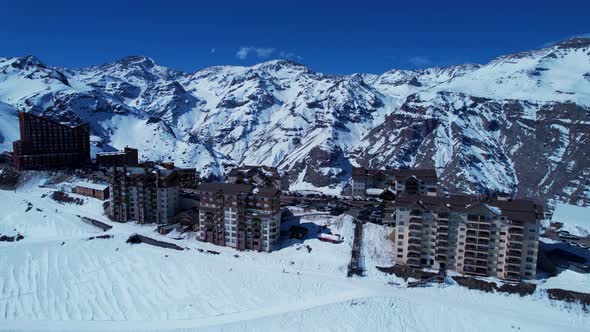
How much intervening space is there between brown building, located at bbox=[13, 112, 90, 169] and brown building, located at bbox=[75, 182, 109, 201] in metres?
26.7

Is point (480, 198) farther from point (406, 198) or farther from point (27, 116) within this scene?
point (27, 116)

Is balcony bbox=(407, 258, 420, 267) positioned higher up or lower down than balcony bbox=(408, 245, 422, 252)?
lower down

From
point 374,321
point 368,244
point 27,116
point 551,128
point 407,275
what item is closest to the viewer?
point 374,321

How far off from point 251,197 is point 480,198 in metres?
35.3

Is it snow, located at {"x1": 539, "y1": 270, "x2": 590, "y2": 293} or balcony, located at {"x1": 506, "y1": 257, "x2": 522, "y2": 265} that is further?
balcony, located at {"x1": 506, "y1": 257, "x2": 522, "y2": 265}

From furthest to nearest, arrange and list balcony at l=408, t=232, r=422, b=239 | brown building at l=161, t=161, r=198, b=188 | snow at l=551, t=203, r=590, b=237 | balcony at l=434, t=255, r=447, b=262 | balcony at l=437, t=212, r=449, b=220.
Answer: brown building at l=161, t=161, r=198, b=188 < snow at l=551, t=203, r=590, b=237 < balcony at l=408, t=232, r=422, b=239 < balcony at l=434, t=255, r=447, b=262 < balcony at l=437, t=212, r=449, b=220

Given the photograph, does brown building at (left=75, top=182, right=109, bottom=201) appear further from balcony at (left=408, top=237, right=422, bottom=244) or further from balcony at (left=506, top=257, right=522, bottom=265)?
balcony at (left=506, top=257, right=522, bottom=265)

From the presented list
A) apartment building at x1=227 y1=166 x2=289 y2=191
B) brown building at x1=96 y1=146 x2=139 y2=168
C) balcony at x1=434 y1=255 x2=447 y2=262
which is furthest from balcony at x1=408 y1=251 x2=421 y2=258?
brown building at x1=96 y1=146 x2=139 y2=168

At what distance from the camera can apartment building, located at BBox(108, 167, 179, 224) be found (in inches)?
3012

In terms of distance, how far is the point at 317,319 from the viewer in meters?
46.4

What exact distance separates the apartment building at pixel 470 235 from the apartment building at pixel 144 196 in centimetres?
4288

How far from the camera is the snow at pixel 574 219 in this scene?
8316 cm

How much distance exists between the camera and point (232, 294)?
52.3 m

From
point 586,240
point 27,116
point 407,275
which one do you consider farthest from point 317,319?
point 27,116
